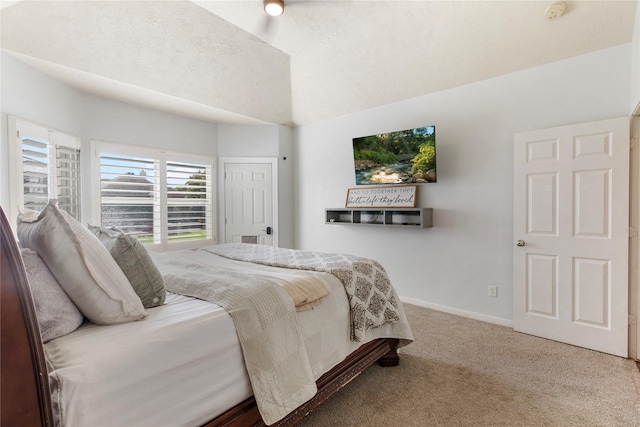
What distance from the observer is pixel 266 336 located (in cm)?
148

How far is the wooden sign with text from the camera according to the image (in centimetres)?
394

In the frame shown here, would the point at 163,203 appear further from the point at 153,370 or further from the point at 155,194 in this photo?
the point at 153,370

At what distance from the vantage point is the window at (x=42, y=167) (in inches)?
106

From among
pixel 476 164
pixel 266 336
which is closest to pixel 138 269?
pixel 266 336

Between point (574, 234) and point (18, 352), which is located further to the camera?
point (574, 234)

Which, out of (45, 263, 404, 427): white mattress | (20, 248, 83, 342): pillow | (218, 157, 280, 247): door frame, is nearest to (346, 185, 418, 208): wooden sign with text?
(218, 157, 280, 247): door frame

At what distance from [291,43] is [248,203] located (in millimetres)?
2530

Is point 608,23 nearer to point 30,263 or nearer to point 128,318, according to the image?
point 128,318

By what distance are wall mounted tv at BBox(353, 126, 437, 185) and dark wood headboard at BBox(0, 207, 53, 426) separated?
3.50 meters

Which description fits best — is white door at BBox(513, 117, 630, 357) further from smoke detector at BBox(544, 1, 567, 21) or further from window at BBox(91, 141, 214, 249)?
window at BBox(91, 141, 214, 249)

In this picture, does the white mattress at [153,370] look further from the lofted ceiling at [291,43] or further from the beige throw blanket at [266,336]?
the lofted ceiling at [291,43]

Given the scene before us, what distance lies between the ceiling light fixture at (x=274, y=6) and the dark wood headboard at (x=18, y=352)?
2683 millimetres

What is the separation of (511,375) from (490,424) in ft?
2.24

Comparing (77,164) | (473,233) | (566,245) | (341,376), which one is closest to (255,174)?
(77,164)
